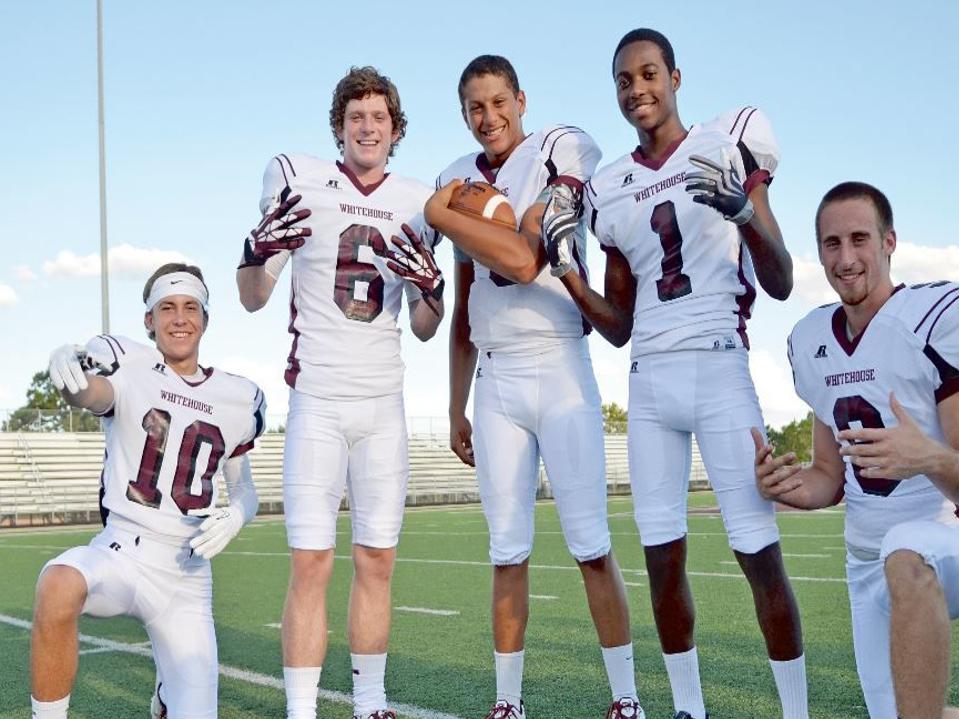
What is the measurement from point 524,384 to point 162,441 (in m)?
1.18

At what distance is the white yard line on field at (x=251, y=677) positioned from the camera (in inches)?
148

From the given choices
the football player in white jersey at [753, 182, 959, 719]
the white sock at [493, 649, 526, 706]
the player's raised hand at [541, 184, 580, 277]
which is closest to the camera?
the football player in white jersey at [753, 182, 959, 719]

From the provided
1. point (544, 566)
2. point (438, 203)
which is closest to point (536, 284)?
point (438, 203)

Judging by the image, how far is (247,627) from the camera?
601cm

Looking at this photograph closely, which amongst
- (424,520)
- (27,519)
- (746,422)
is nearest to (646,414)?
(746,422)

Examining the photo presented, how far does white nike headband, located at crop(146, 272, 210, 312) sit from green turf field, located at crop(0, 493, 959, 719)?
1.49 m

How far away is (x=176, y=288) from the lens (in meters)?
3.54

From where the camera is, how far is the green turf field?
13.0 feet

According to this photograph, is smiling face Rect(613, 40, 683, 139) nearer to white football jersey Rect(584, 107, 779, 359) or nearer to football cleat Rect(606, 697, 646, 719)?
white football jersey Rect(584, 107, 779, 359)

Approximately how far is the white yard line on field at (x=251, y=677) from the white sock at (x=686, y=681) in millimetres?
828

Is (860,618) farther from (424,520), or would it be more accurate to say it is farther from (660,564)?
(424,520)

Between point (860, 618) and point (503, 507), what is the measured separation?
1201 millimetres

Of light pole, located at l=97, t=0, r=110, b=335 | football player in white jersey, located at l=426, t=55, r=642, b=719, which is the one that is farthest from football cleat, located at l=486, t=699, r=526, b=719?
light pole, located at l=97, t=0, r=110, b=335

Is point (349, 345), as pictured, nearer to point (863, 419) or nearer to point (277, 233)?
point (277, 233)
